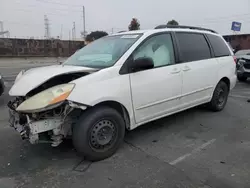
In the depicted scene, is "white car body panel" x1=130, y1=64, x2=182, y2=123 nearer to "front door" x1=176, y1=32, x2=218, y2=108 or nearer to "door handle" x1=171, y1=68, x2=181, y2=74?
"door handle" x1=171, y1=68, x2=181, y2=74

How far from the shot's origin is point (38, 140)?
303cm

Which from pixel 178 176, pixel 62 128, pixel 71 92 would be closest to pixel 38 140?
pixel 62 128

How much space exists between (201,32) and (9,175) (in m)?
4.20

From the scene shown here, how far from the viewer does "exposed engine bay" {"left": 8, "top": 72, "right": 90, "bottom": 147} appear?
2.92 metres

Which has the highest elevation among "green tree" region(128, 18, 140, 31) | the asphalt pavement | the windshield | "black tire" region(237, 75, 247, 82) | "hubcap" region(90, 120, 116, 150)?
"green tree" region(128, 18, 140, 31)

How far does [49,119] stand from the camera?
2.97 metres

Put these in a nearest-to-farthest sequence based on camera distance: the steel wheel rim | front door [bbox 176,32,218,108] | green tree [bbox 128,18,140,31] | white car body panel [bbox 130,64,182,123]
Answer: white car body panel [bbox 130,64,182,123], front door [bbox 176,32,218,108], the steel wheel rim, green tree [bbox 128,18,140,31]

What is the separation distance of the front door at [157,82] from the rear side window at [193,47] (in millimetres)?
276

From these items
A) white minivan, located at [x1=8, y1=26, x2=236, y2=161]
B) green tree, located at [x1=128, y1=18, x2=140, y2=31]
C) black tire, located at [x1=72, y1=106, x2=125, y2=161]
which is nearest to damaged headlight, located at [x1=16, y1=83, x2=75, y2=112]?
white minivan, located at [x1=8, y1=26, x2=236, y2=161]

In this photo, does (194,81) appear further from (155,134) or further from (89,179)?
(89,179)

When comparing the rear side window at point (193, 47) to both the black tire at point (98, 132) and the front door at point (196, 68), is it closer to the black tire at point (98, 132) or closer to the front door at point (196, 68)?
the front door at point (196, 68)

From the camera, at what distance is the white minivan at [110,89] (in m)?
2.97

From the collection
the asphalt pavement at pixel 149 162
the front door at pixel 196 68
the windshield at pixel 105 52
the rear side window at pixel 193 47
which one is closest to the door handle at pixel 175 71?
the front door at pixel 196 68

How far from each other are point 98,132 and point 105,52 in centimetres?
132
